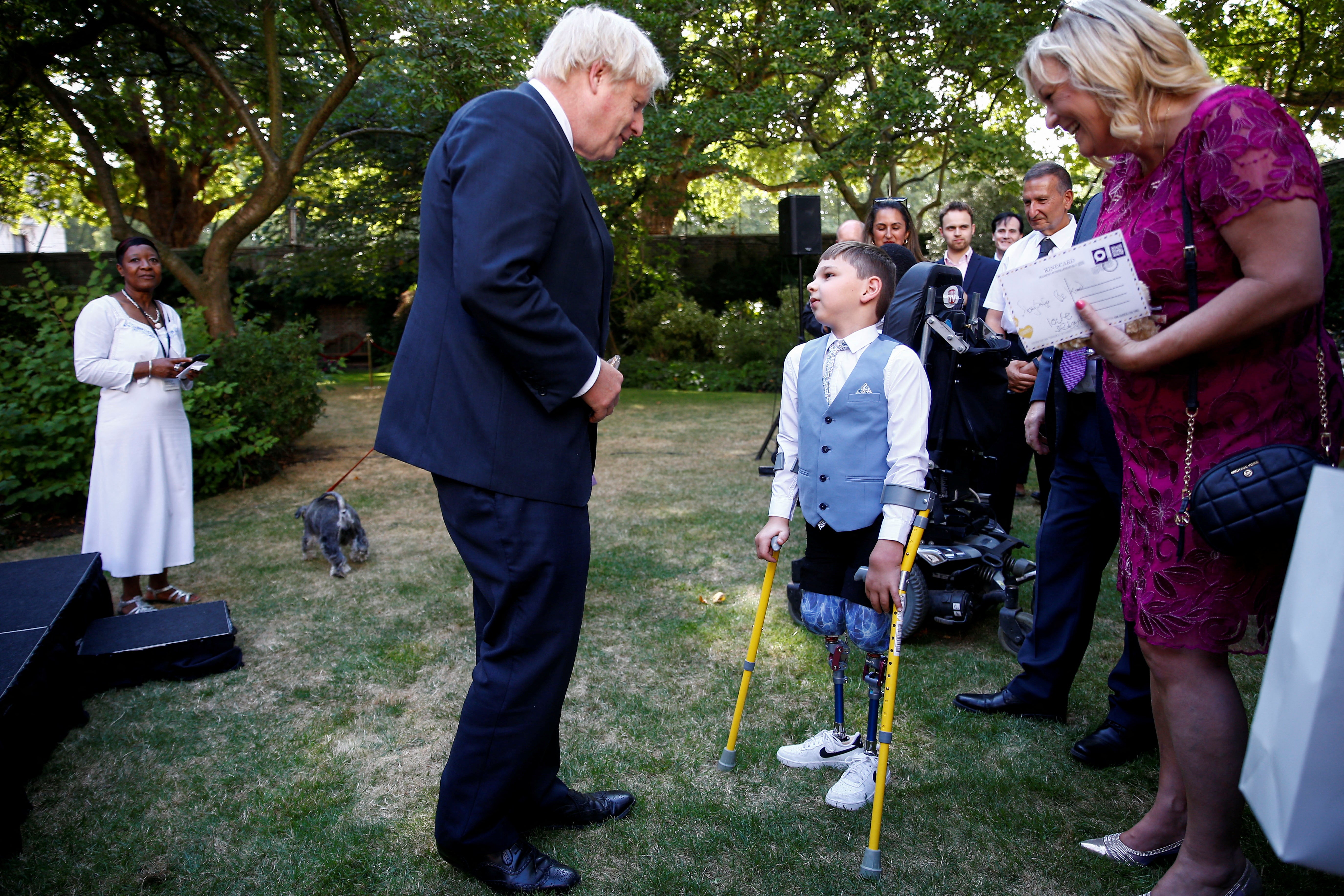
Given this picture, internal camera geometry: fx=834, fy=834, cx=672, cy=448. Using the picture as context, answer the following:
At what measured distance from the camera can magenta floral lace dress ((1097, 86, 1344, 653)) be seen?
1.59 metres

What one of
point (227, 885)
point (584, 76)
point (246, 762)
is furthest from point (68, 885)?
point (584, 76)

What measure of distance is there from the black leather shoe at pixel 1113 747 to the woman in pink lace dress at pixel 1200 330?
0.85 metres

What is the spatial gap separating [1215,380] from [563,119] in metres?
1.54

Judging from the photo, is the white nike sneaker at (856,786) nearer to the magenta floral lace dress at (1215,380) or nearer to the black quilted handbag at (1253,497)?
the magenta floral lace dress at (1215,380)

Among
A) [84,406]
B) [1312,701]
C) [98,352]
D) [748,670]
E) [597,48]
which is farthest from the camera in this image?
[84,406]

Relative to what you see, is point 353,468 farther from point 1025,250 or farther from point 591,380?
point 591,380

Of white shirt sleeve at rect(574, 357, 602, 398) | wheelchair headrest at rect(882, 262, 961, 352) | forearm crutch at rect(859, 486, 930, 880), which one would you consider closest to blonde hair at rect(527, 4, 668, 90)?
white shirt sleeve at rect(574, 357, 602, 398)

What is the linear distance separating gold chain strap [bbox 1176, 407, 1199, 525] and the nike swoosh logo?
1418 mm

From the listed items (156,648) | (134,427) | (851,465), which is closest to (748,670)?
(851,465)

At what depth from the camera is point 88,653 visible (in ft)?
11.2

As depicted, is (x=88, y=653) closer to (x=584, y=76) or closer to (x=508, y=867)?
(x=508, y=867)

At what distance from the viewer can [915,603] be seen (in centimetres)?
374

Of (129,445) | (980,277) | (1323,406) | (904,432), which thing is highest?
(980,277)

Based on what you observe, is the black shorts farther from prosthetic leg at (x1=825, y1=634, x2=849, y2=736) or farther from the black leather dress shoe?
the black leather dress shoe
